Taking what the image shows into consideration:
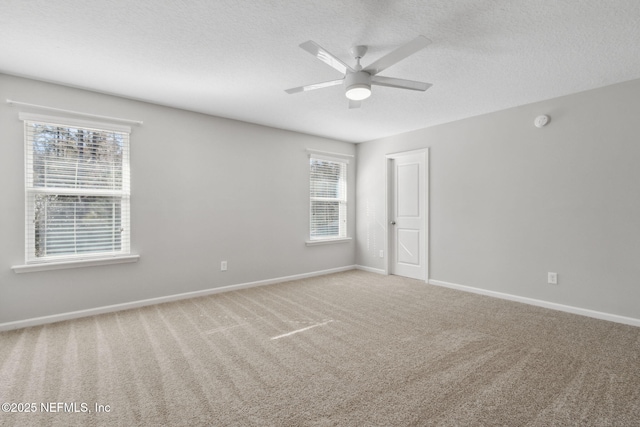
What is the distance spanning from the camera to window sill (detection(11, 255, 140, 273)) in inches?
116

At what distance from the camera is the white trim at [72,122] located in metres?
2.99

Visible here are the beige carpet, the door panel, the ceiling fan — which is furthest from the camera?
the door panel

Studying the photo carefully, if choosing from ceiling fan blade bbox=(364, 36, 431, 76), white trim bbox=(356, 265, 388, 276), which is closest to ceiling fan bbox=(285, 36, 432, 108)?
ceiling fan blade bbox=(364, 36, 431, 76)

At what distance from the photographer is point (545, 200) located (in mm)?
3592

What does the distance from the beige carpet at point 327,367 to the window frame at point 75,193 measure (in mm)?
603

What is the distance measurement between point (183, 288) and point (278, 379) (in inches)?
93.2

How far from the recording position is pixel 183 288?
3922 millimetres

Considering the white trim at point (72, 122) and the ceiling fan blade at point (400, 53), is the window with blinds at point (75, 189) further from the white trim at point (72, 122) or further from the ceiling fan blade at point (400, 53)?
the ceiling fan blade at point (400, 53)

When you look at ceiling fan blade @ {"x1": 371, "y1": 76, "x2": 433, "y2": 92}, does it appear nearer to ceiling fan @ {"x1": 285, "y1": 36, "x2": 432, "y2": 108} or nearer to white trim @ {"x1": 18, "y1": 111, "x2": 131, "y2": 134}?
ceiling fan @ {"x1": 285, "y1": 36, "x2": 432, "y2": 108}

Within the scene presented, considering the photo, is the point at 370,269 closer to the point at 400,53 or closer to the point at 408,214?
the point at 408,214

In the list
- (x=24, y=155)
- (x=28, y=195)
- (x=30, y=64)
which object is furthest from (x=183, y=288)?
(x=30, y=64)

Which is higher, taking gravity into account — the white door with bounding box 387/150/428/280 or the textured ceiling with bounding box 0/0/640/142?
the textured ceiling with bounding box 0/0/640/142

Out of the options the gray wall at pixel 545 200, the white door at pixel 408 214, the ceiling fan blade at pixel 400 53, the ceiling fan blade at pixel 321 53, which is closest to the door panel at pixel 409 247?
the white door at pixel 408 214

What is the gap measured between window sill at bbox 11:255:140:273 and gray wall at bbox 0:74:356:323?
0.20 feet
